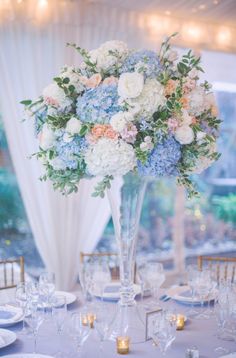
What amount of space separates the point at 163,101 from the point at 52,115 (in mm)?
428

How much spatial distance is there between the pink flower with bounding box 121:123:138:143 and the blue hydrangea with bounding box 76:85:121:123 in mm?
82

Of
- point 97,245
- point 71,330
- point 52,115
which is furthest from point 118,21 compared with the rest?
point 71,330

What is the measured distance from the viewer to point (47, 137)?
189 cm

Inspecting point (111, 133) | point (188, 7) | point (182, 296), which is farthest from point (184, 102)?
point (188, 7)

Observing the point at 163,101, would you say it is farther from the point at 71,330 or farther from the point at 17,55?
the point at 17,55

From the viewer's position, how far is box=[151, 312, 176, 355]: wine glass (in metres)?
1.73

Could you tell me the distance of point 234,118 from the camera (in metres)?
4.89

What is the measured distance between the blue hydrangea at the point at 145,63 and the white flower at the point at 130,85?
0.22 feet

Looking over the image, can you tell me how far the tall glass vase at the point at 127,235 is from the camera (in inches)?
77.2

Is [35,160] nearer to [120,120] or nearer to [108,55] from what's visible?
Result: [108,55]

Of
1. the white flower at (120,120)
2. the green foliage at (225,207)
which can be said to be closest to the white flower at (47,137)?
the white flower at (120,120)

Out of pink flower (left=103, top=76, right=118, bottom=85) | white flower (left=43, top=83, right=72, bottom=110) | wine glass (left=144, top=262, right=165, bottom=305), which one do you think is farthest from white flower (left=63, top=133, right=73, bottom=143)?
wine glass (left=144, top=262, right=165, bottom=305)

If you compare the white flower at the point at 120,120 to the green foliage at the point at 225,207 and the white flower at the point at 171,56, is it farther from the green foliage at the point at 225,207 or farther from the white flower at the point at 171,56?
the green foliage at the point at 225,207

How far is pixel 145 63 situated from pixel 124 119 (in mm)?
243
